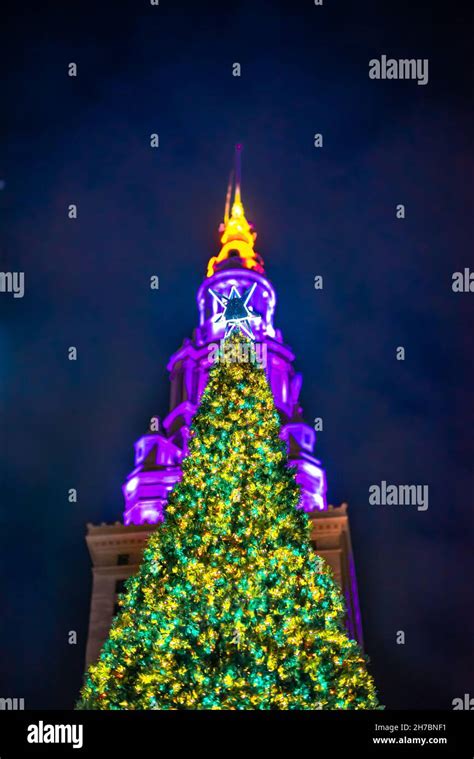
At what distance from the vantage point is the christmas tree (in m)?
17.3

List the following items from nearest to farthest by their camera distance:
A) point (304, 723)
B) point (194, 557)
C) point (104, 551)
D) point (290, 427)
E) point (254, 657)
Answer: point (304, 723)
point (254, 657)
point (194, 557)
point (104, 551)
point (290, 427)

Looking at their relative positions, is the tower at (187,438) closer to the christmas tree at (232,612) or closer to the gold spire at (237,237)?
the gold spire at (237,237)

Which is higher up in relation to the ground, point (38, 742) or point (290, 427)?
point (290, 427)

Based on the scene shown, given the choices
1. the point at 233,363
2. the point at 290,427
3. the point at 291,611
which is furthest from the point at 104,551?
the point at 291,611

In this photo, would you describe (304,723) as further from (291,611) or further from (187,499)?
(187,499)

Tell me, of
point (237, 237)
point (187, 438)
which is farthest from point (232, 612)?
point (237, 237)

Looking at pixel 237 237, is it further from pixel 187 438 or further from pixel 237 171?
Answer: pixel 187 438

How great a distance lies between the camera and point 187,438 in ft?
170

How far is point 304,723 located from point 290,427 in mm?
49873

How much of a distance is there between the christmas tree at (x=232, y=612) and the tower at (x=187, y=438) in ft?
79.8

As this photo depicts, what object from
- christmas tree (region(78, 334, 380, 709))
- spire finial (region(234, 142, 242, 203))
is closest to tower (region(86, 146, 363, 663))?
spire finial (region(234, 142, 242, 203))

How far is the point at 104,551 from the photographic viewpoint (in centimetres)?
5644

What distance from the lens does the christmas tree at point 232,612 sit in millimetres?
17281

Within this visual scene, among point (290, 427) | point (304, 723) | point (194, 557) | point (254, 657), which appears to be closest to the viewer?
point (304, 723)
